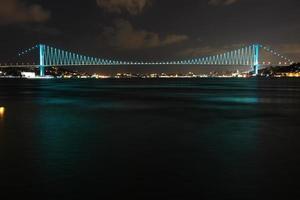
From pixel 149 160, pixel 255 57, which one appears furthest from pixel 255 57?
pixel 149 160

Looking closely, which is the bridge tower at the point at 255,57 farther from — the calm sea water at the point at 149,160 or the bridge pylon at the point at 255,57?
the calm sea water at the point at 149,160

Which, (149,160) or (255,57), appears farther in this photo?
(255,57)

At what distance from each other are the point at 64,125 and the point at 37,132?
74.5 inches

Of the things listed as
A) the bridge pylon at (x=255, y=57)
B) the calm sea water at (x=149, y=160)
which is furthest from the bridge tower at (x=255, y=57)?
the calm sea water at (x=149, y=160)

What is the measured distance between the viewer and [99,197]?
6289 millimetres

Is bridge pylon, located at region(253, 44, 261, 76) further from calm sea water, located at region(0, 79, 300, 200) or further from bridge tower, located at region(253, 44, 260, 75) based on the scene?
calm sea water, located at region(0, 79, 300, 200)

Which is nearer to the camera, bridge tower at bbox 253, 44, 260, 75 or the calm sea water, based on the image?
the calm sea water

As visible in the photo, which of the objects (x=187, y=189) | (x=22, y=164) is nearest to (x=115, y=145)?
(x=22, y=164)

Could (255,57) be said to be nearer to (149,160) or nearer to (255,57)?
(255,57)

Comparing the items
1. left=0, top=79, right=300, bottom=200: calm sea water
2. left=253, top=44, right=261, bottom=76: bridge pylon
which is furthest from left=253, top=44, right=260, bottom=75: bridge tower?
left=0, top=79, right=300, bottom=200: calm sea water

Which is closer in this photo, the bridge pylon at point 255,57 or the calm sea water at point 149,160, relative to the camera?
the calm sea water at point 149,160

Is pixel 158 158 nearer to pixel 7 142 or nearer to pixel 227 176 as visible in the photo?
pixel 227 176

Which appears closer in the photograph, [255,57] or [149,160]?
[149,160]

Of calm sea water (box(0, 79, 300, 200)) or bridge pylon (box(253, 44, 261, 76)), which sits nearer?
calm sea water (box(0, 79, 300, 200))
